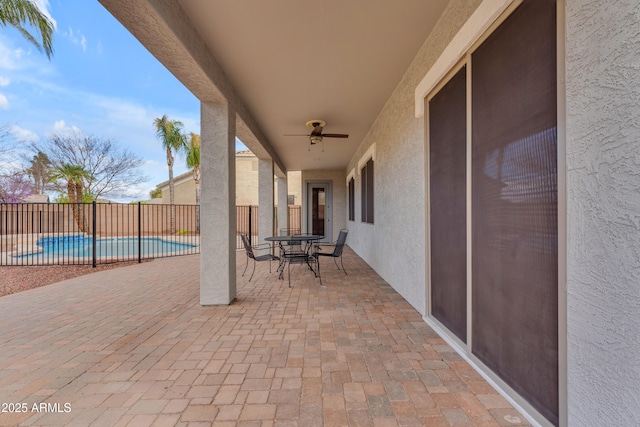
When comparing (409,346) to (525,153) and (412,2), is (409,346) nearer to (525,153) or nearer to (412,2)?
(525,153)

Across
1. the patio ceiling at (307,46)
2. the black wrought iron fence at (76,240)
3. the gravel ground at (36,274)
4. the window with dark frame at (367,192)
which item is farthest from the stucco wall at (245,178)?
the patio ceiling at (307,46)

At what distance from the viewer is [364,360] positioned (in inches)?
79.0

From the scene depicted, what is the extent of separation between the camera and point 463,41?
196 cm

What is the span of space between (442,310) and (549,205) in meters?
1.48

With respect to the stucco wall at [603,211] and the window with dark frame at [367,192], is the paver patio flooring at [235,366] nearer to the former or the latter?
the stucco wall at [603,211]

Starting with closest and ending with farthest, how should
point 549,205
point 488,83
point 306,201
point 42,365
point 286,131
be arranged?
point 549,205
point 488,83
point 42,365
point 286,131
point 306,201

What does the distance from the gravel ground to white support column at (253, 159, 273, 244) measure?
10.6ft

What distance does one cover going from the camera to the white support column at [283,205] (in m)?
8.80

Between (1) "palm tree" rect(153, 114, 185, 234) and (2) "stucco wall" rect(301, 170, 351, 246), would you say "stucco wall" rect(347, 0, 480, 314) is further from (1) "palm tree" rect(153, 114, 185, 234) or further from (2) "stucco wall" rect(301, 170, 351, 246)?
(1) "palm tree" rect(153, 114, 185, 234)

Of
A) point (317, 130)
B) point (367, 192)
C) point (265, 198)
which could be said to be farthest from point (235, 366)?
point (265, 198)

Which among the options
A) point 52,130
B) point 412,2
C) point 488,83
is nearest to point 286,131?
point 412,2

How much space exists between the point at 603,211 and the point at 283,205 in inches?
333

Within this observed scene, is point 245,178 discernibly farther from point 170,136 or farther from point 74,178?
point 74,178

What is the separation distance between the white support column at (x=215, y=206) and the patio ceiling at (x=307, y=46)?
387 mm
